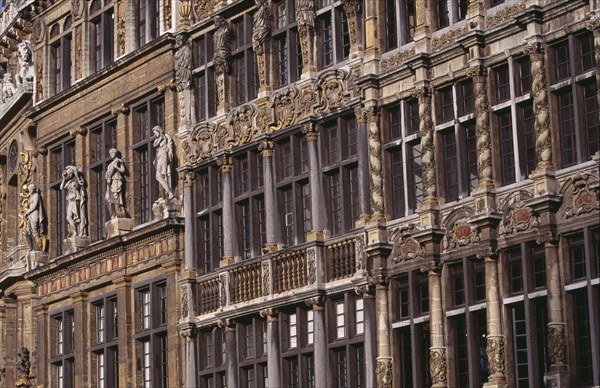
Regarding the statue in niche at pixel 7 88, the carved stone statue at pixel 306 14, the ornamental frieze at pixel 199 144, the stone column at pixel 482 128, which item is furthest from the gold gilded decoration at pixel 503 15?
the statue in niche at pixel 7 88

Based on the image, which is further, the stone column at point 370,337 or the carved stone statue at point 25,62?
the carved stone statue at point 25,62

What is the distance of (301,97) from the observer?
37906 millimetres

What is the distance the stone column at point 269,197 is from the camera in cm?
3809

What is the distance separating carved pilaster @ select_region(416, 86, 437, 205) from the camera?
34.2m

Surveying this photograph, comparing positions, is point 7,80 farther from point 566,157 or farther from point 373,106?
point 566,157

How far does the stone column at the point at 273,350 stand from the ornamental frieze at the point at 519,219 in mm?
6989

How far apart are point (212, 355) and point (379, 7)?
30.4ft

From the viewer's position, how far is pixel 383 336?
34844 mm

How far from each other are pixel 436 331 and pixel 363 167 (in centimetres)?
418

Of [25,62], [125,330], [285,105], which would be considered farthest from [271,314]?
[25,62]

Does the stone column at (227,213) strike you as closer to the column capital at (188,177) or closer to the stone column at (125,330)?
the column capital at (188,177)

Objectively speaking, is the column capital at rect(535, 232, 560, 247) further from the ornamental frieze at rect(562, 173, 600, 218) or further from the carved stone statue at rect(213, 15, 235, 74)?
the carved stone statue at rect(213, 15, 235, 74)

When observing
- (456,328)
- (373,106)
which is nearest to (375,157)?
(373,106)

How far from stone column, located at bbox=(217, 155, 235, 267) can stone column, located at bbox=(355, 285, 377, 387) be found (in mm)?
5032
